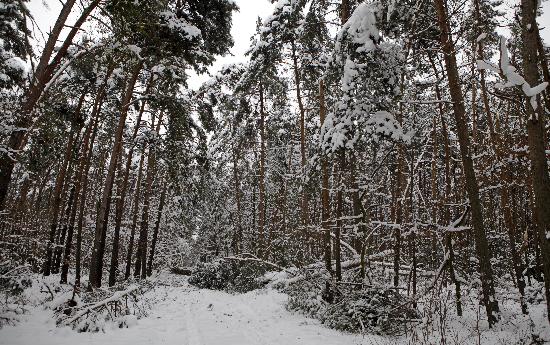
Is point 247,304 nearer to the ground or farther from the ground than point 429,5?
nearer to the ground

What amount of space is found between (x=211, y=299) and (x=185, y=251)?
18.2 m

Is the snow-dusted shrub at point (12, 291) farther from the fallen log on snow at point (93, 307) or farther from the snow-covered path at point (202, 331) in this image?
the fallen log on snow at point (93, 307)

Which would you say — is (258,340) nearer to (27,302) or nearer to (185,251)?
(27,302)

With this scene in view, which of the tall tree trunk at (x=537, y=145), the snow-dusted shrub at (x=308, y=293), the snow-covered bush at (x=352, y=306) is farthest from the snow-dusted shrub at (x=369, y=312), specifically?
the tall tree trunk at (x=537, y=145)

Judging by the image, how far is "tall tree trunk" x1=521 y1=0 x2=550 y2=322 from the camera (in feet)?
14.1

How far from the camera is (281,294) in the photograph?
13328 mm

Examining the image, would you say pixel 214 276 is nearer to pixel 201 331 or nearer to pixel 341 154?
pixel 201 331

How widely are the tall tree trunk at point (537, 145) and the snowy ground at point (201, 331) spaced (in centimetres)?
324

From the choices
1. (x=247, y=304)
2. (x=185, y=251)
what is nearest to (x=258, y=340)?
(x=247, y=304)

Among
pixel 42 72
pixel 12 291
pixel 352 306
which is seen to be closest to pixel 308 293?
pixel 352 306

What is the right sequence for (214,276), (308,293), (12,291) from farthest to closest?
(214,276) < (308,293) < (12,291)

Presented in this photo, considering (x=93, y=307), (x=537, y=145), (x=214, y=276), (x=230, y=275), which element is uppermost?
(x=537, y=145)

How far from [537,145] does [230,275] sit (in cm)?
1510

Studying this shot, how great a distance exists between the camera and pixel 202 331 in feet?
25.3
